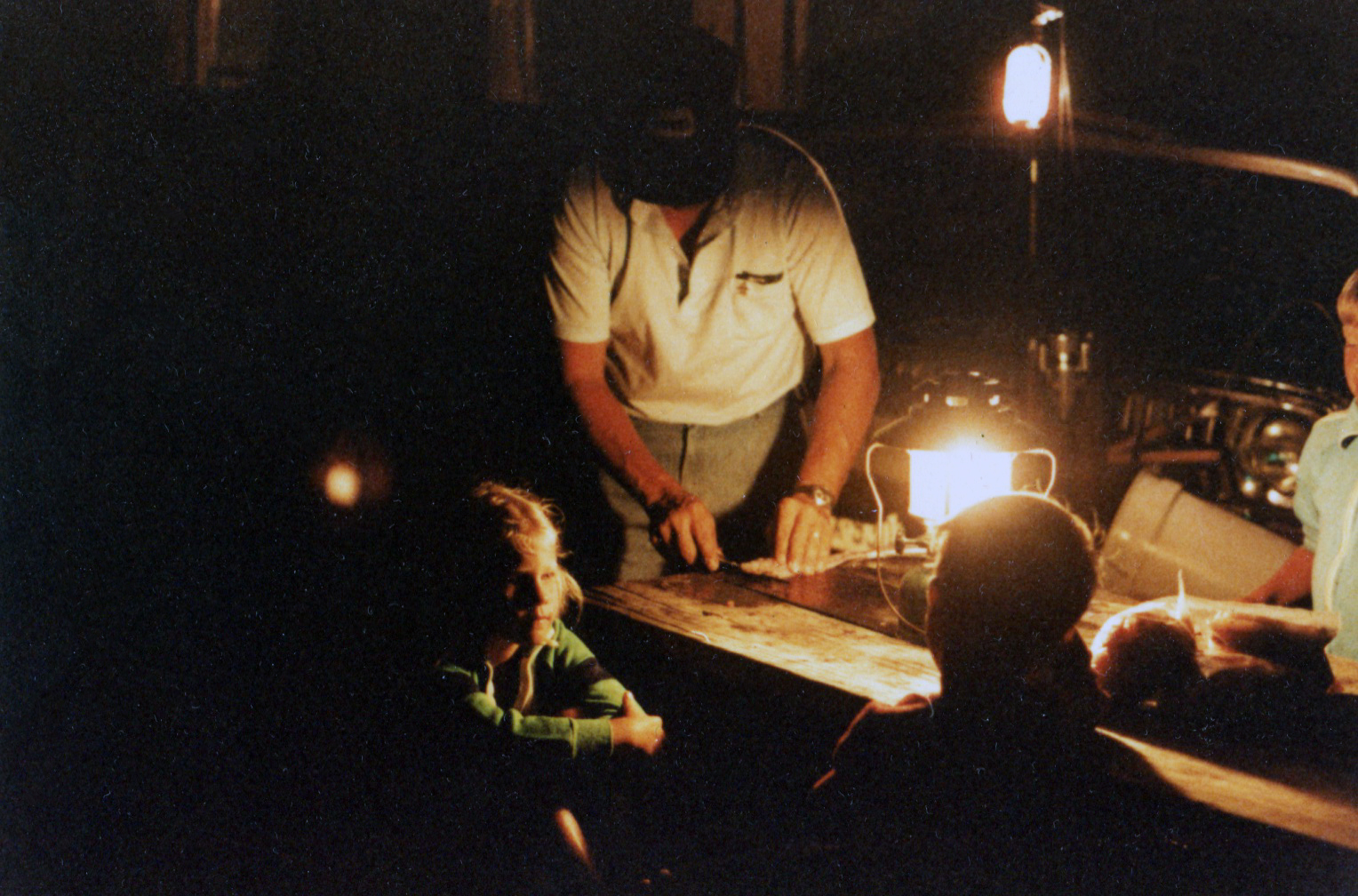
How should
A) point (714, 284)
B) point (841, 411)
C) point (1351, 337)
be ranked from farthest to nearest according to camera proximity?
point (714, 284), point (841, 411), point (1351, 337)

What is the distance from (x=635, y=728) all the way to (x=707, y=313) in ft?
5.11

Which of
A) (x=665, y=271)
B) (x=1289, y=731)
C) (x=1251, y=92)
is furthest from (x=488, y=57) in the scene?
(x=1251, y=92)

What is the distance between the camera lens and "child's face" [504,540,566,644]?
177 cm

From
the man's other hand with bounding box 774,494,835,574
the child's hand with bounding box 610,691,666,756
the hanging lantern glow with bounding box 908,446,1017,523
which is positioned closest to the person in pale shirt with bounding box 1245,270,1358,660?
the hanging lantern glow with bounding box 908,446,1017,523

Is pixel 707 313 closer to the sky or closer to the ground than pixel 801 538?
closer to the sky

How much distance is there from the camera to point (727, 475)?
318cm

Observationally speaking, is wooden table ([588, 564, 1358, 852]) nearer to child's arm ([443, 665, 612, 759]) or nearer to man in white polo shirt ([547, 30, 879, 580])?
child's arm ([443, 665, 612, 759])

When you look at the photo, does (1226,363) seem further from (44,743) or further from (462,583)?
(44,743)

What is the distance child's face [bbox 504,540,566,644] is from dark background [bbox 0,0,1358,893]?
0.73 m

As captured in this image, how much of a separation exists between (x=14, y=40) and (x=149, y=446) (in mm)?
1768

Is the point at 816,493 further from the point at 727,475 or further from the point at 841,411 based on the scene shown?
the point at 727,475

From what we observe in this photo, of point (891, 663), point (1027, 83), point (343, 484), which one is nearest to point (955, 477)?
point (891, 663)

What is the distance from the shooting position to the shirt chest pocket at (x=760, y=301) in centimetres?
301

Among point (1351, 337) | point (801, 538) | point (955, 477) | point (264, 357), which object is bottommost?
point (801, 538)
